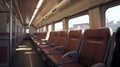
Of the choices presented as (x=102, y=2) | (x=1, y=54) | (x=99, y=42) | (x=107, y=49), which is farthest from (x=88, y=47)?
(x=1, y=54)

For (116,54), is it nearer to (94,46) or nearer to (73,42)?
(94,46)

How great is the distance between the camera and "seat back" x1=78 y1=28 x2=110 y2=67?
179 cm

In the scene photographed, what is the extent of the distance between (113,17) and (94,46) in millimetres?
1439

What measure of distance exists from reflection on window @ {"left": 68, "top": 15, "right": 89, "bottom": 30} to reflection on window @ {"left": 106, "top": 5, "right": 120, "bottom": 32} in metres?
0.92

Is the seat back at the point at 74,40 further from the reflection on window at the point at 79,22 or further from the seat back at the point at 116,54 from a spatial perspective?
the reflection on window at the point at 79,22

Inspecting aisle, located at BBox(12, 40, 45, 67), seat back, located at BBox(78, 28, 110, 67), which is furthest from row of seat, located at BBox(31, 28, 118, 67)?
aisle, located at BBox(12, 40, 45, 67)

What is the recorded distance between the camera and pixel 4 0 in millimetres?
4828

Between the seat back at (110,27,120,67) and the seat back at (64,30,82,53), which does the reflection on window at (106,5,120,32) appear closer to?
the seat back at (64,30,82,53)

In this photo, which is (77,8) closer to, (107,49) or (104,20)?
(104,20)

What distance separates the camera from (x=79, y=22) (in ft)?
15.8

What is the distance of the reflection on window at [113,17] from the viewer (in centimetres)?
294

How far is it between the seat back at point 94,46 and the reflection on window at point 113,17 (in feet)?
3.32

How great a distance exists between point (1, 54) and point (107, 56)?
278 cm

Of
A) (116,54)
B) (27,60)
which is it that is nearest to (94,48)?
(116,54)
